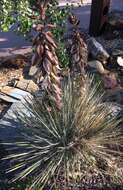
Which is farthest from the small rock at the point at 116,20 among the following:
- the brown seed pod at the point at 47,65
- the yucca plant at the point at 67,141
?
the brown seed pod at the point at 47,65

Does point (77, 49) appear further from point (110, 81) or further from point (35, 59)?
point (110, 81)

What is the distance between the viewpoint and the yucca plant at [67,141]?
172 inches

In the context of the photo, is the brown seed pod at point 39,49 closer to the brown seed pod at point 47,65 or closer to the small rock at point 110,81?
the brown seed pod at point 47,65

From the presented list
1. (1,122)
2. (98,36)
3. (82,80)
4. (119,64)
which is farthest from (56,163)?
(98,36)

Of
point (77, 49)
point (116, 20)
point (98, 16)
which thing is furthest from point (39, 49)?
point (116, 20)

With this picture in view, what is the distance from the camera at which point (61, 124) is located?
4.47 meters

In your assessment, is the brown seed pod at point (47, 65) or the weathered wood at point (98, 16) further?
the weathered wood at point (98, 16)

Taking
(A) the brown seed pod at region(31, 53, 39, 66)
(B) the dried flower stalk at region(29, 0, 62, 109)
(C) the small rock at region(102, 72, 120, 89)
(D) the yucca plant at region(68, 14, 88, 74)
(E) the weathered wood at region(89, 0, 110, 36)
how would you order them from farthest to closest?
(E) the weathered wood at region(89, 0, 110, 36) → (C) the small rock at region(102, 72, 120, 89) → (D) the yucca plant at region(68, 14, 88, 74) → (A) the brown seed pod at region(31, 53, 39, 66) → (B) the dried flower stalk at region(29, 0, 62, 109)

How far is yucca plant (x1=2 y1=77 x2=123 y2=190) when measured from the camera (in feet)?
14.4

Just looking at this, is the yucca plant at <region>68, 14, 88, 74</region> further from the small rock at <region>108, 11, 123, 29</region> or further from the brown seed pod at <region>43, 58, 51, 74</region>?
the small rock at <region>108, 11, 123, 29</region>

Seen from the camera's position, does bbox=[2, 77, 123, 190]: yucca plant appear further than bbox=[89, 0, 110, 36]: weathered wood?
No

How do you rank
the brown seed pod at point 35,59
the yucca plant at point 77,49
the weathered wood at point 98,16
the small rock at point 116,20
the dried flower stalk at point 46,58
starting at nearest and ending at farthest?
1. the dried flower stalk at point 46,58
2. the brown seed pod at point 35,59
3. the yucca plant at point 77,49
4. the weathered wood at point 98,16
5. the small rock at point 116,20

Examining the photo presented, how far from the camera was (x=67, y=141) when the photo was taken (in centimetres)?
444

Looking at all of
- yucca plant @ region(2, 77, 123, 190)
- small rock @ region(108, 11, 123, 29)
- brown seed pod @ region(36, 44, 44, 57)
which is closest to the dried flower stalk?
brown seed pod @ region(36, 44, 44, 57)
